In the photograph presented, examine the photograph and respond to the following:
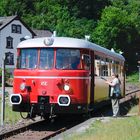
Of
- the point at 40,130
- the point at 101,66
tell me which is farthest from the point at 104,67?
the point at 40,130

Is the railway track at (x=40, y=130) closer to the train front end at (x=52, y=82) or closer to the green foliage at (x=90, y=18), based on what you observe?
the train front end at (x=52, y=82)

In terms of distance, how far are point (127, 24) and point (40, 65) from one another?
80.3 metres

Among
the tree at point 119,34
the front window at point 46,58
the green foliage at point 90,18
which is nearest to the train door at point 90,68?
the front window at point 46,58

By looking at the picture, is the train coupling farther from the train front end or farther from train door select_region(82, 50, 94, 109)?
train door select_region(82, 50, 94, 109)

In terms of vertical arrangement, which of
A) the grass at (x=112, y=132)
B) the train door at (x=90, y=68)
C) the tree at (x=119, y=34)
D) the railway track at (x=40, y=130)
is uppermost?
the tree at (x=119, y=34)

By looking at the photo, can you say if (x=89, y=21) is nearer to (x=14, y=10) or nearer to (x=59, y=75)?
(x=14, y=10)

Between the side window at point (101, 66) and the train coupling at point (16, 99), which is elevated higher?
the side window at point (101, 66)

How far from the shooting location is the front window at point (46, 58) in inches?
755

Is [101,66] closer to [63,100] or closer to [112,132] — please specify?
[63,100]

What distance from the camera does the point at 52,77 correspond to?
1883 centimetres

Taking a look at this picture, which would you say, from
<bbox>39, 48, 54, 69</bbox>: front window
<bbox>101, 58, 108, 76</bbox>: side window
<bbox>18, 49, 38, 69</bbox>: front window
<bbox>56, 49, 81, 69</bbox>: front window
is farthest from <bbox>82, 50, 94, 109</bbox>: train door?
<bbox>101, 58, 108, 76</bbox>: side window

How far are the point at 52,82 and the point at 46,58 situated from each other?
0.94 meters

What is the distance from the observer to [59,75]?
18797mm

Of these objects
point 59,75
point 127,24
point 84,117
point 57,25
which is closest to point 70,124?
point 84,117
